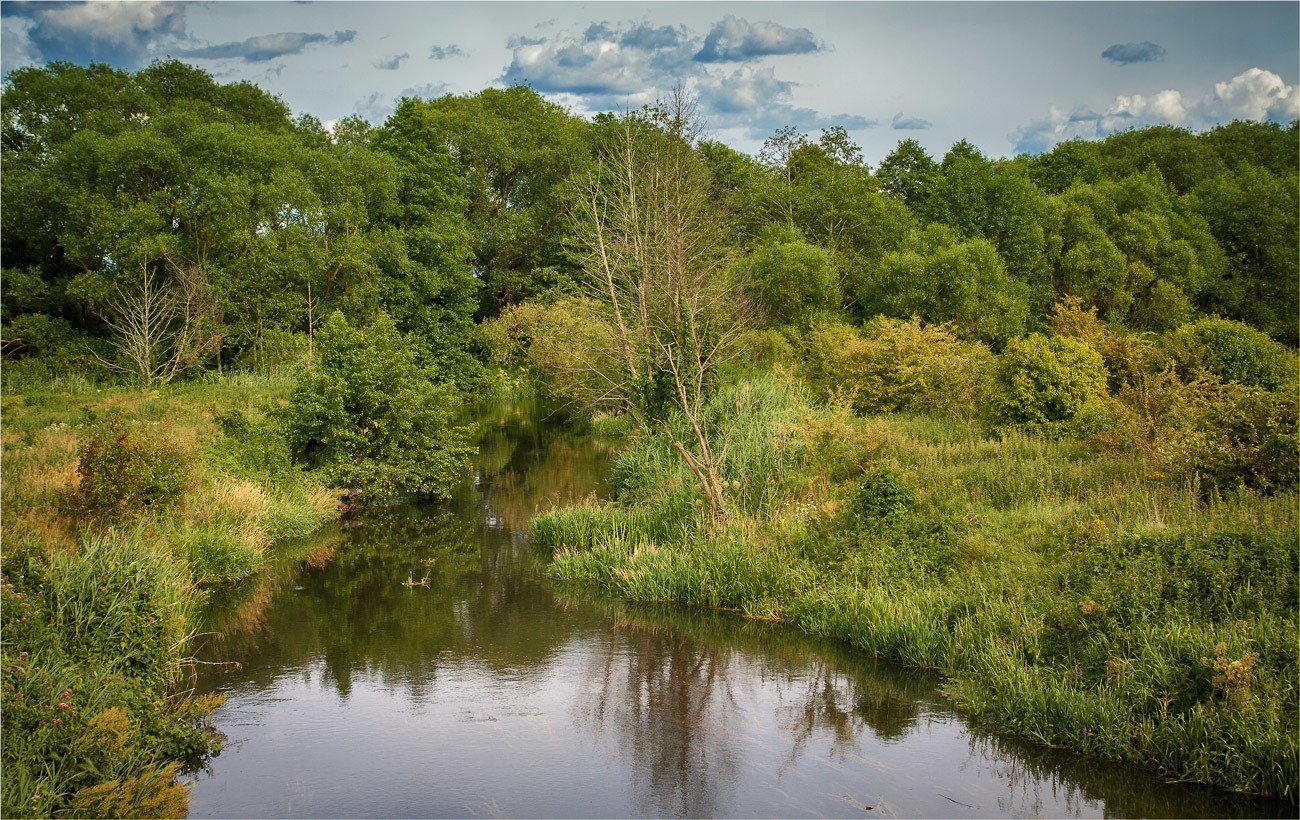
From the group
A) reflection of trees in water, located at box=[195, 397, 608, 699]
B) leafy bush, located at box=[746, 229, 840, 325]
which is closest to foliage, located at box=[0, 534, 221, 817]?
reflection of trees in water, located at box=[195, 397, 608, 699]

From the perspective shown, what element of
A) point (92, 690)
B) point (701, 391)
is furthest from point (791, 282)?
point (92, 690)

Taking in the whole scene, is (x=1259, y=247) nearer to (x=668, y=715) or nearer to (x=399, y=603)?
(x=399, y=603)

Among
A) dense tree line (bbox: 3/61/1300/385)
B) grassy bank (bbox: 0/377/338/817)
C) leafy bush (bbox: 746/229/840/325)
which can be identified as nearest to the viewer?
grassy bank (bbox: 0/377/338/817)

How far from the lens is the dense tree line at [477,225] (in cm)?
3484

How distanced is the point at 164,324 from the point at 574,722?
30.4 metres

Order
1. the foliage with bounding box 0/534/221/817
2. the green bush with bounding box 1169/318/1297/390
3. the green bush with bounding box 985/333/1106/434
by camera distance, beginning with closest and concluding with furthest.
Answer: the foliage with bounding box 0/534/221/817 → the green bush with bounding box 985/333/1106/434 → the green bush with bounding box 1169/318/1297/390

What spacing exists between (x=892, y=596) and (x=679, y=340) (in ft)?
22.8

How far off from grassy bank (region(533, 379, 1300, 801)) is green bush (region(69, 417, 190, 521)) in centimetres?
654

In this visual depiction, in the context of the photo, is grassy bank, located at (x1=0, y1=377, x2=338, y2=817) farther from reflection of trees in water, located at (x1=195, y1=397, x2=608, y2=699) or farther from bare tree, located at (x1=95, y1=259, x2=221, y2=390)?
bare tree, located at (x1=95, y1=259, x2=221, y2=390)

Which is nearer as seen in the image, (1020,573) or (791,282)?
(1020,573)

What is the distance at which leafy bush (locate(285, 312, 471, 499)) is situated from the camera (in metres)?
20.7

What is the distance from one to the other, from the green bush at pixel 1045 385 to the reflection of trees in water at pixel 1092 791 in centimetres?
1071

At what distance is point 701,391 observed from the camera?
67.5 ft

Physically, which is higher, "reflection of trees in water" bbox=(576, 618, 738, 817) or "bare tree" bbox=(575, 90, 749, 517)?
"bare tree" bbox=(575, 90, 749, 517)
